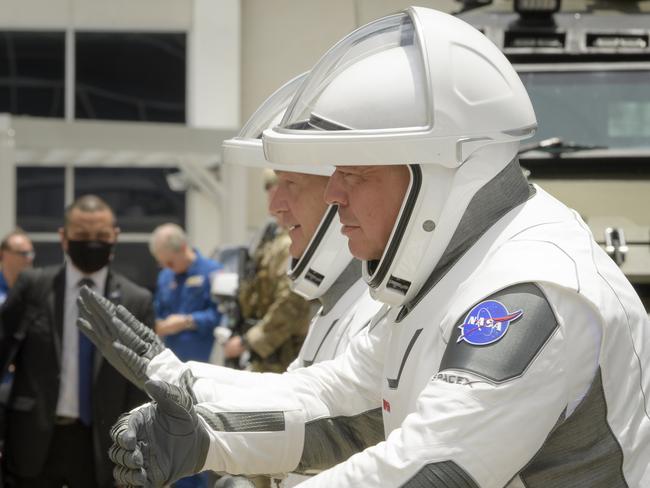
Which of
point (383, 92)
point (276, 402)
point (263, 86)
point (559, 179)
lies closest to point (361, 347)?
point (276, 402)

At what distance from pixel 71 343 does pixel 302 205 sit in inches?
97.5

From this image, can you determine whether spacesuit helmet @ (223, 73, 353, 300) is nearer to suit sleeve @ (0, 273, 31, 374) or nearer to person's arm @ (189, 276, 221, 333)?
suit sleeve @ (0, 273, 31, 374)

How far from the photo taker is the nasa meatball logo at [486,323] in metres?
2.36

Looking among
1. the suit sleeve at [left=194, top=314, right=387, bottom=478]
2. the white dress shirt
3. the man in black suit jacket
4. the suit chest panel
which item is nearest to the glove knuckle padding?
the suit sleeve at [left=194, top=314, right=387, bottom=478]

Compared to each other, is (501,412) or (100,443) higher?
(501,412)

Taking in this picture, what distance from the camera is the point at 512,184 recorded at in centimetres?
275

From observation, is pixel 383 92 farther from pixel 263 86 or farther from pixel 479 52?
pixel 263 86

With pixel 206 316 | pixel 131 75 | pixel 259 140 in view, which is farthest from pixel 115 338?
pixel 131 75

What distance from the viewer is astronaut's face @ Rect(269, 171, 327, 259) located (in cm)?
420

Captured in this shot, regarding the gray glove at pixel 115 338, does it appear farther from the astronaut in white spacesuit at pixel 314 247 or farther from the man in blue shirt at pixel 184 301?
the man in blue shirt at pixel 184 301

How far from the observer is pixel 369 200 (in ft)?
9.13

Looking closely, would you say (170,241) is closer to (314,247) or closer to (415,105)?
(314,247)

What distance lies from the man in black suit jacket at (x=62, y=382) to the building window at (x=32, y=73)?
1406 cm

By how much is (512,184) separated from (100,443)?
3.86m
